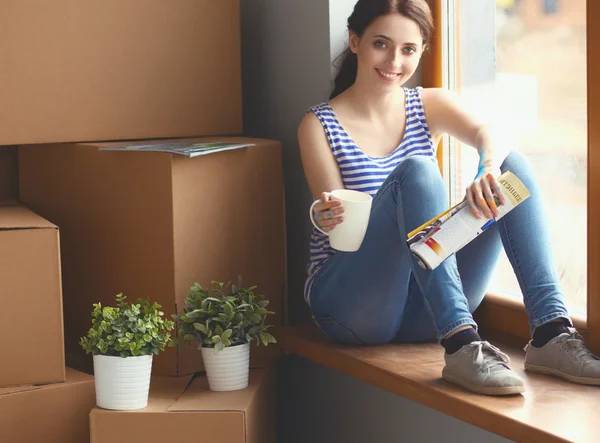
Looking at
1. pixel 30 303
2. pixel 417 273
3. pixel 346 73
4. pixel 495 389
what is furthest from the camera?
pixel 346 73

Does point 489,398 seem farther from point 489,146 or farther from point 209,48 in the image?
point 209,48

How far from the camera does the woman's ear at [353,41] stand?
161cm

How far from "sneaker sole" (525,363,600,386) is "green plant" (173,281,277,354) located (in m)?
0.45

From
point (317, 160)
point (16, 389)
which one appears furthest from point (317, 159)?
point (16, 389)

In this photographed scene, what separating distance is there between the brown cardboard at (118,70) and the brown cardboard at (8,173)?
256 mm

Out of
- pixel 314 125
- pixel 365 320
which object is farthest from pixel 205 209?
pixel 365 320

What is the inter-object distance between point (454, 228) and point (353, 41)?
50 centimetres

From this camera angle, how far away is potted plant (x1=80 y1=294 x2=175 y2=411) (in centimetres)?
145

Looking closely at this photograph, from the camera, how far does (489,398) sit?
1286 millimetres

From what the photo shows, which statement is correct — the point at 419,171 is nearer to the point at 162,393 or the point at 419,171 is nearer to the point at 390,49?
the point at 390,49

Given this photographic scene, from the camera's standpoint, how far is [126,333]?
4.77ft

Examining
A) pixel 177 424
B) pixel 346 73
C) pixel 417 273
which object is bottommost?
pixel 177 424

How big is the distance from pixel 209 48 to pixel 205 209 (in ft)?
1.27

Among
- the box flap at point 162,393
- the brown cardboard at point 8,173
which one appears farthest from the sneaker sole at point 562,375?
the brown cardboard at point 8,173
